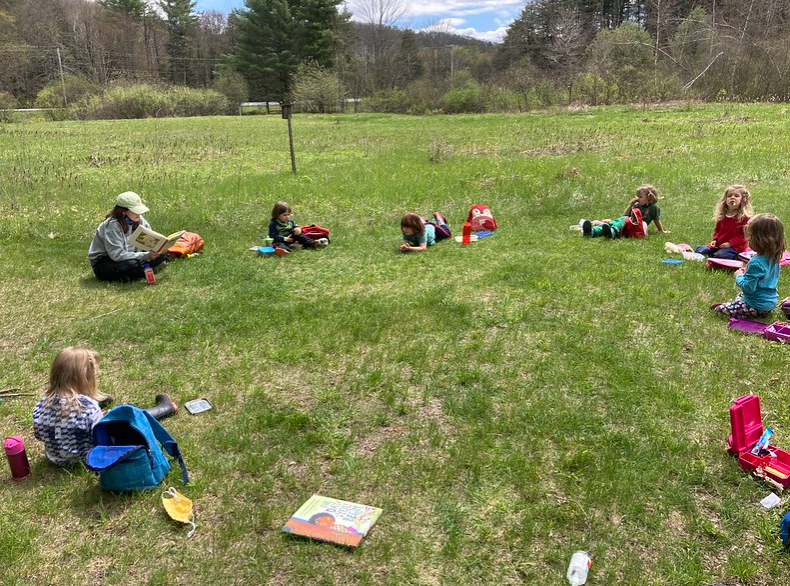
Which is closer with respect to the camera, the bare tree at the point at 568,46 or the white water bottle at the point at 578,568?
the white water bottle at the point at 578,568

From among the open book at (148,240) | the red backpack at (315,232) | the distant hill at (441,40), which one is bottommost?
the red backpack at (315,232)

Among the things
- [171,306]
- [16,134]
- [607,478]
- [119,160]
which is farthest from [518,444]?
[16,134]

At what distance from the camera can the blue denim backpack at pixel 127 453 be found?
129 inches

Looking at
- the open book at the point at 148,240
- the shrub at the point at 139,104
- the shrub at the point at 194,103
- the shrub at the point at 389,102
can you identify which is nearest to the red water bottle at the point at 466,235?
the open book at the point at 148,240

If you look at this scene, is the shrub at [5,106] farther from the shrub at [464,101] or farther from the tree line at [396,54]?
the shrub at [464,101]

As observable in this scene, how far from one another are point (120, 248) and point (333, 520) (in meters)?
5.39

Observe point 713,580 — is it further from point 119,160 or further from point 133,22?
point 133,22

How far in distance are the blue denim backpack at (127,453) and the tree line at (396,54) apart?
29351 mm

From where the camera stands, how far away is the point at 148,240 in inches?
285

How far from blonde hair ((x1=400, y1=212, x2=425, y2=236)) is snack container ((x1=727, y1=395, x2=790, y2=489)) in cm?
536

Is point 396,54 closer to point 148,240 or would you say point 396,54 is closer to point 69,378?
point 148,240

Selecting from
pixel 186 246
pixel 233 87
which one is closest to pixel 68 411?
pixel 186 246

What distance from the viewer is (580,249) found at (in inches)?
311

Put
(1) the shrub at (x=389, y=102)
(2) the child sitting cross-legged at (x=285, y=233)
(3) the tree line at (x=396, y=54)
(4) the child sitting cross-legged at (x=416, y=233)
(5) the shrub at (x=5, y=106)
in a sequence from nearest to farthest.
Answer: (4) the child sitting cross-legged at (x=416, y=233)
(2) the child sitting cross-legged at (x=285, y=233)
(3) the tree line at (x=396, y=54)
(5) the shrub at (x=5, y=106)
(1) the shrub at (x=389, y=102)
